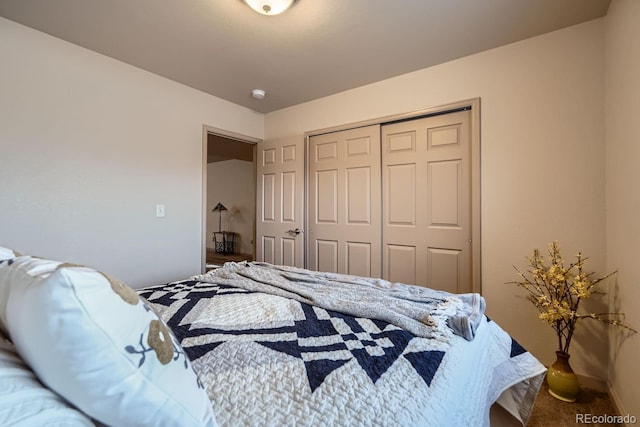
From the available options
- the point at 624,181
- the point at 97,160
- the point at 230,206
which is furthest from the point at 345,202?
the point at 230,206

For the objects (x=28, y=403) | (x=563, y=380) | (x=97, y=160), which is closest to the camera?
(x=28, y=403)

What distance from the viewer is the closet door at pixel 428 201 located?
8.04ft

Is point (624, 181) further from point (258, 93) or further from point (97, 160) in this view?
point (97, 160)

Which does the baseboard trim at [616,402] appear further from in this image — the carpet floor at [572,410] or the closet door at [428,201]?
the closet door at [428,201]

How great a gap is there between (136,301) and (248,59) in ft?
7.96

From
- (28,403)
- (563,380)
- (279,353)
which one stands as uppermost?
(28,403)

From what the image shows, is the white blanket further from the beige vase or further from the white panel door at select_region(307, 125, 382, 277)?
the white panel door at select_region(307, 125, 382, 277)

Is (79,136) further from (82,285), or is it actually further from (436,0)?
(436,0)

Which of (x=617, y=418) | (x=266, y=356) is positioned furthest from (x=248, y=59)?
(x=617, y=418)

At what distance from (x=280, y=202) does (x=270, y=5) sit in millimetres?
2083

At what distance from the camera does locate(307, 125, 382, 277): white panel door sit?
2889 millimetres

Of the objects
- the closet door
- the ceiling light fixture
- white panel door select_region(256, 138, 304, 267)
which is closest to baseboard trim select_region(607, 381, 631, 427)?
the closet door

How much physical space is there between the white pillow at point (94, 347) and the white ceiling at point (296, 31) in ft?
6.39

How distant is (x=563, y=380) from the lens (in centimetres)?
181
